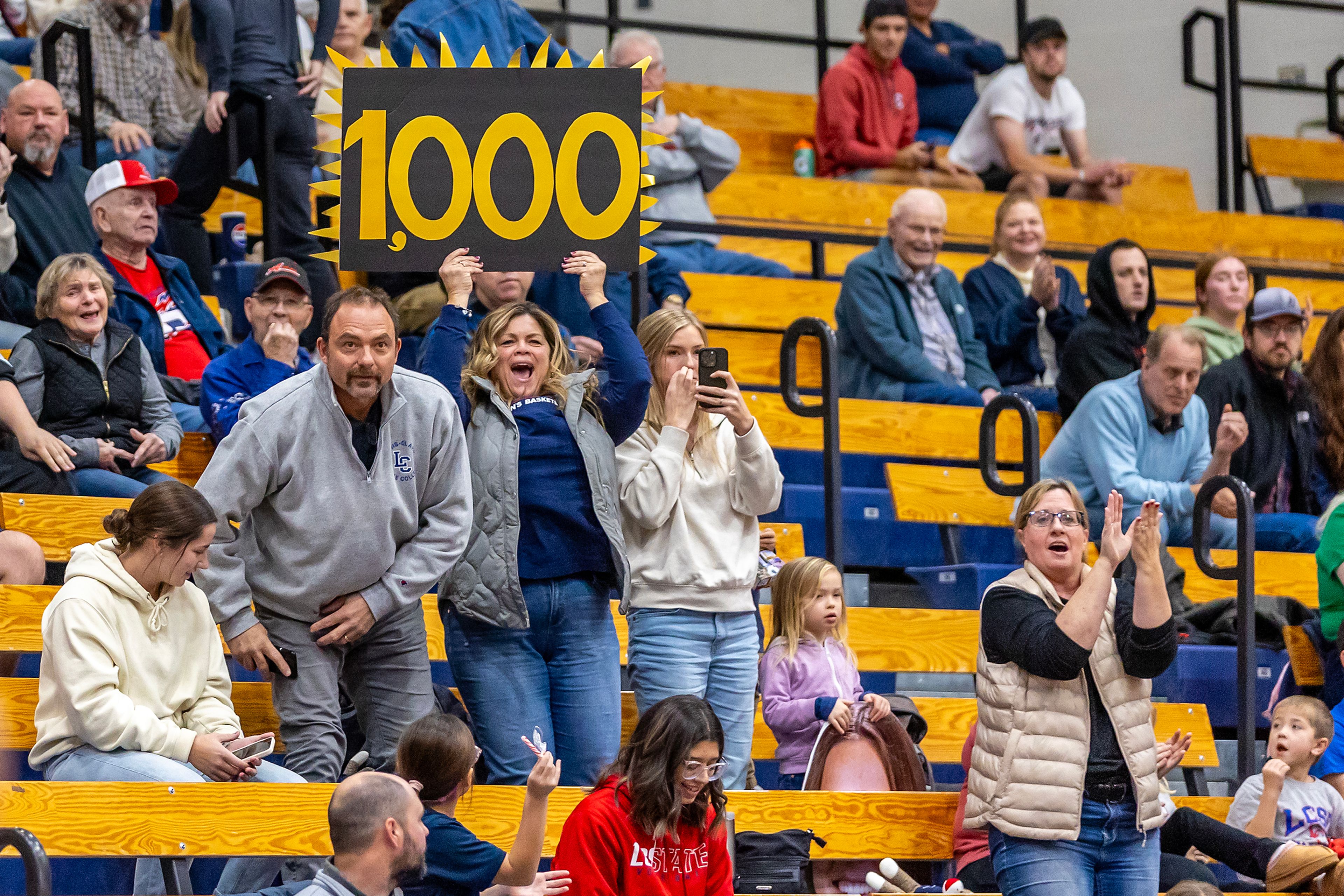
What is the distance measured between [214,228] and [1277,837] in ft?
16.3

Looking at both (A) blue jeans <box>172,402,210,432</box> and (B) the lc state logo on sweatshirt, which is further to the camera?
(A) blue jeans <box>172,402,210,432</box>

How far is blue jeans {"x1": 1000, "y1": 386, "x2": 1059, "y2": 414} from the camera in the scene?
24.6 ft

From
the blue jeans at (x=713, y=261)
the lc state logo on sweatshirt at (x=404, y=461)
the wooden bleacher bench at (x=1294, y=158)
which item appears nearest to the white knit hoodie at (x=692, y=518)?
the lc state logo on sweatshirt at (x=404, y=461)

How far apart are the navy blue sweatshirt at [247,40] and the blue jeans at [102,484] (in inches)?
76.2

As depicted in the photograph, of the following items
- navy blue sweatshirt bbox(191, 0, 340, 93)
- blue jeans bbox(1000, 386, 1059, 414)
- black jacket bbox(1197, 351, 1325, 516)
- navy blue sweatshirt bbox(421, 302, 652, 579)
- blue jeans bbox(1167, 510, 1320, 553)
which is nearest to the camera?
navy blue sweatshirt bbox(421, 302, 652, 579)

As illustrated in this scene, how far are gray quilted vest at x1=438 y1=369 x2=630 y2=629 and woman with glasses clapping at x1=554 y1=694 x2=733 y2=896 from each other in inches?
26.6

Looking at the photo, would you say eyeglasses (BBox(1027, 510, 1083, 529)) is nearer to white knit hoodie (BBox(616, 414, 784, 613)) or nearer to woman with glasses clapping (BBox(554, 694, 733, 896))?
white knit hoodie (BBox(616, 414, 784, 613))

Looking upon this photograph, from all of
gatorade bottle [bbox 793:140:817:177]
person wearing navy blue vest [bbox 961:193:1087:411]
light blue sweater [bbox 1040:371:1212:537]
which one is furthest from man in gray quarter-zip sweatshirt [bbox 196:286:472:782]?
gatorade bottle [bbox 793:140:817:177]

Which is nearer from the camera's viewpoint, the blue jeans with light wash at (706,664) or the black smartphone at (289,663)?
the black smartphone at (289,663)

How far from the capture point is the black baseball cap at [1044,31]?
938 centimetres

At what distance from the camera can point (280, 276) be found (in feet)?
18.7

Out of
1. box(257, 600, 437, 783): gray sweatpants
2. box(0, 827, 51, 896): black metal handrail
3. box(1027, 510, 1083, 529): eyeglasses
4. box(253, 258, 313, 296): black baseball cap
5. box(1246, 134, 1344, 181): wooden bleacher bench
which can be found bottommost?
box(0, 827, 51, 896): black metal handrail

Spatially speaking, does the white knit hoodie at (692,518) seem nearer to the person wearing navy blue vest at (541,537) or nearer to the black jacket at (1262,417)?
the person wearing navy blue vest at (541,537)

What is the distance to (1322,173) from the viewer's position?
11.0m
